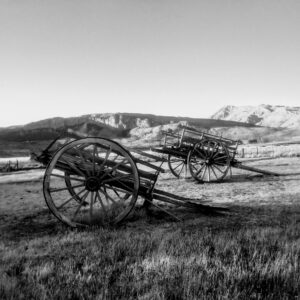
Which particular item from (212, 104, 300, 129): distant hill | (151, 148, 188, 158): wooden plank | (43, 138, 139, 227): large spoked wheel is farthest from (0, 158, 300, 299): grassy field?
(212, 104, 300, 129): distant hill

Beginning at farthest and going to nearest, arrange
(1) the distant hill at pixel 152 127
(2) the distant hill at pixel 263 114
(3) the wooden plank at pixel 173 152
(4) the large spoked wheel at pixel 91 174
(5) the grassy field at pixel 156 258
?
(2) the distant hill at pixel 263 114 < (1) the distant hill at pixel 152 127 < (3) the wooden plank at pixel 173 152 < (4) the large spoked wheel at pixel 91 174 < (5) the grassy field at pixel 156 258

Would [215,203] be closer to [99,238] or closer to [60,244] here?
[99,238]

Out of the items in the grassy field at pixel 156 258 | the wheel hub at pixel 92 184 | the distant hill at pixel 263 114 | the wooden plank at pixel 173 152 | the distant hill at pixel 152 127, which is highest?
the distant hill at pixel 263 114

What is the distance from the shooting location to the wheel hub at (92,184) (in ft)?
15.8

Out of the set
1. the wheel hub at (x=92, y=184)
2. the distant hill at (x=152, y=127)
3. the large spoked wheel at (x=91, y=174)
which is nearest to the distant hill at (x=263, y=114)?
the distant hill at (x=152, y=127)

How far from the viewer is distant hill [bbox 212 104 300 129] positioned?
104688mm

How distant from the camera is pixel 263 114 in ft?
391

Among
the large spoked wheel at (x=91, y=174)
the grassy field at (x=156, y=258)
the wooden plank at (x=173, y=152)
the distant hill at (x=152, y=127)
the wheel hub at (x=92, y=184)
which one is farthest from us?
the distant hill at (x=152, y=127)

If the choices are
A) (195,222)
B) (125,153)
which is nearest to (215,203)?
(195,222)

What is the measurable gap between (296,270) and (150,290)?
1503mm

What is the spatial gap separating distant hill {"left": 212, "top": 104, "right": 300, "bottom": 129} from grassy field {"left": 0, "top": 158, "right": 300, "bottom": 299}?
9581cm

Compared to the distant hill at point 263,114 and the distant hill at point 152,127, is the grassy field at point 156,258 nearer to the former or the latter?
the distant hill at point 152,127

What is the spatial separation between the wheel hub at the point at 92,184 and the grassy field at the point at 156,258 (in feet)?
2.20

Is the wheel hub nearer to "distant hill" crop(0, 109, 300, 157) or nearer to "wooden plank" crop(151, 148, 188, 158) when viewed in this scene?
"distant hill" crop(0, 109, 300, 157)
